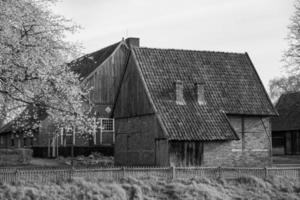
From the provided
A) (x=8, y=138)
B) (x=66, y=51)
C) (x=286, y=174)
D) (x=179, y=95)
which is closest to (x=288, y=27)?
(x=179, y=95)

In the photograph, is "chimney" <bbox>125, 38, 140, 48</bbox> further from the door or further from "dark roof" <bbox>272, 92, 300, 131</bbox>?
the door

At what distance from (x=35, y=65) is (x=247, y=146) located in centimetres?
1717

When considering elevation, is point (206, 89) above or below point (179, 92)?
above

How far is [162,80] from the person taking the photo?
123ft

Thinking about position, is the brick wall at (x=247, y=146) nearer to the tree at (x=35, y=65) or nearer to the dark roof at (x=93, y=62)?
the tree at (x=35, y=65)

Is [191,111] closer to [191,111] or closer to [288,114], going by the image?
[191,111]

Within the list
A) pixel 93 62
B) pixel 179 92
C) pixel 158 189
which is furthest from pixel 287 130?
pixel 158 189

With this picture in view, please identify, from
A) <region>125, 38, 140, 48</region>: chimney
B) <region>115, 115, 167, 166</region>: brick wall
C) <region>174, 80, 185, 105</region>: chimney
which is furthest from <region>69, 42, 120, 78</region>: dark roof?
<region>174, 80, 185, 105</region>: chimney

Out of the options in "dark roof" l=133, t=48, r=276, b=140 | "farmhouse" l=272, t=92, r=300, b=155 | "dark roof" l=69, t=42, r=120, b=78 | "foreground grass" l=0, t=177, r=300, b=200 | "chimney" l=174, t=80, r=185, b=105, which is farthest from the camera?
"farmhouse" l=272, t=92, r=300, b=155

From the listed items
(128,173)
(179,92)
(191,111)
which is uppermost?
(179,92)

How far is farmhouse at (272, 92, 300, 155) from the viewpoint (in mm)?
55094

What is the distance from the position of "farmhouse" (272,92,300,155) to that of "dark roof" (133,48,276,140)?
15.9 m

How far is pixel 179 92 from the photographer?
3691 centimetres

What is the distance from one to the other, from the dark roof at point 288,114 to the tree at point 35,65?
31.6 meters
